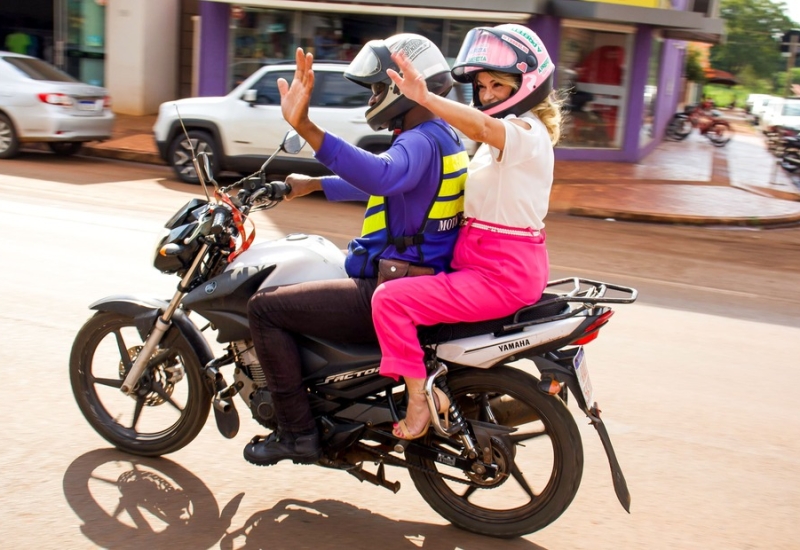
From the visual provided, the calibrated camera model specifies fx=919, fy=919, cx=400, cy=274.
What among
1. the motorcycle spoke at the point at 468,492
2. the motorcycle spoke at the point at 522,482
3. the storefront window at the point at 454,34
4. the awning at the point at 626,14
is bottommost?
the motorcycle spoke at the point at 468,492

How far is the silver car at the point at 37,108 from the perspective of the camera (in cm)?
1373

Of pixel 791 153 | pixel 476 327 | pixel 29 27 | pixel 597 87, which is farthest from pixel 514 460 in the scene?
pixel 29 27

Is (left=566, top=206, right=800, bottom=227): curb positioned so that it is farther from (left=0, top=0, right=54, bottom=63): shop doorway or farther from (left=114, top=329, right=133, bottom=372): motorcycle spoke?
(left=0, top=0, right=54, bottom=63): shop doorway

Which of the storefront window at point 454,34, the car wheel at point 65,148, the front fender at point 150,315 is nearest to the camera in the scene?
the front fender at point 150,315

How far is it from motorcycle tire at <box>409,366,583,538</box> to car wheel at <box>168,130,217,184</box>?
10.1 metres

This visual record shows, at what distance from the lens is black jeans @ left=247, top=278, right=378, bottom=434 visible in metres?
3.46

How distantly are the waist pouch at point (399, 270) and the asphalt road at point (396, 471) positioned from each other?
3.20 feet

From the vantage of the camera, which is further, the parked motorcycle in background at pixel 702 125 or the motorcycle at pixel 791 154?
the parked motorcycle in background at pixel 702 125

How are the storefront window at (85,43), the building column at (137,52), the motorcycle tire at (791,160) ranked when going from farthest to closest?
the storefront window at (85,43) → the building column at (137,52) → the motorcycle tire at (791,160)

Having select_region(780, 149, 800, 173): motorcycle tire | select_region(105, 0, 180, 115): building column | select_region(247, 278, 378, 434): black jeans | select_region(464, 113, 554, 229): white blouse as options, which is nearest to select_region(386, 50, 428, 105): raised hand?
select_region(464, 113, 554, 229): white blouse

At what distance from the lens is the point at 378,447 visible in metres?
3.60

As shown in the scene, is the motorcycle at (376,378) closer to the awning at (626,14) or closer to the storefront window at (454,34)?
the storefront window at (454,34)

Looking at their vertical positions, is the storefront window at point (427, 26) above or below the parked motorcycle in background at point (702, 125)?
above

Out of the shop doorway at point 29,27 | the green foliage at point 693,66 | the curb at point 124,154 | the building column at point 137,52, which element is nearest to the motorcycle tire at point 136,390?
the curb at point 124,154
